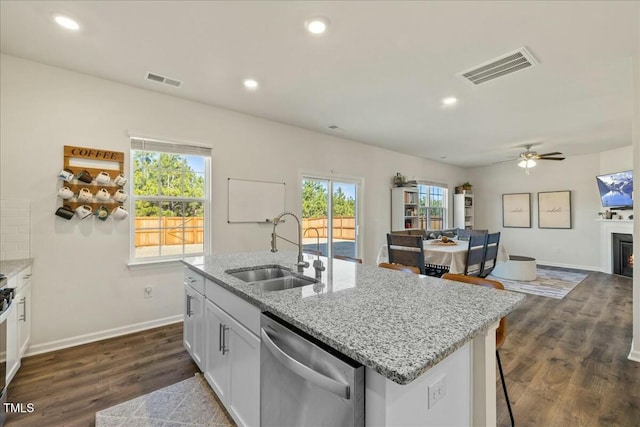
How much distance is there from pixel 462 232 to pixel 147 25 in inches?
231

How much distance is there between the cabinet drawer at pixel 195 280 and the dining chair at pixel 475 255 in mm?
3171

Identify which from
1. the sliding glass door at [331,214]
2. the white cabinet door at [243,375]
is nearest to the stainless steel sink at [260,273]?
the white cabinet door at [243,375]

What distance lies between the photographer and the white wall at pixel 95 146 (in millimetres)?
2680

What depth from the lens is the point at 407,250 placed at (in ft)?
12.3

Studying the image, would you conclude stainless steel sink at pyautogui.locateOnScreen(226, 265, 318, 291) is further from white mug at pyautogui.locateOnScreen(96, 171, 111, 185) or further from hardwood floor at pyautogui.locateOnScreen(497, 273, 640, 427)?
white mug at pyautogui.locateOnScreen(96, 171, 111, 185)

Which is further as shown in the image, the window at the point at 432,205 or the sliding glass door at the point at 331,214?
the window at the point at 432,205

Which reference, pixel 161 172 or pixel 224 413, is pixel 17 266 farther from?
pixel 224 413

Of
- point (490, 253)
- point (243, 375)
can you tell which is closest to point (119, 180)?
Result: point (243, 375)

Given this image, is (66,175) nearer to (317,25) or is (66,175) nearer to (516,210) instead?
(317,25)

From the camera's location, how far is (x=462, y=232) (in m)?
5.89

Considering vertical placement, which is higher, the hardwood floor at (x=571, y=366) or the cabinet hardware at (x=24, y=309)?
the cabinet hardware at (x=24, y=309)

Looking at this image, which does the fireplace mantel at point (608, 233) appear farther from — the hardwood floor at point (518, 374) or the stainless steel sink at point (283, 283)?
the stainless steel sink at point (283, 283)

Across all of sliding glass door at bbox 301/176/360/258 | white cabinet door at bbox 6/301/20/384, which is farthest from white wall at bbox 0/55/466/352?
sliding glass door at bbox 301/176/360/258

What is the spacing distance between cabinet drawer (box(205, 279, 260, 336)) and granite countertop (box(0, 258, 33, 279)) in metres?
1.39
